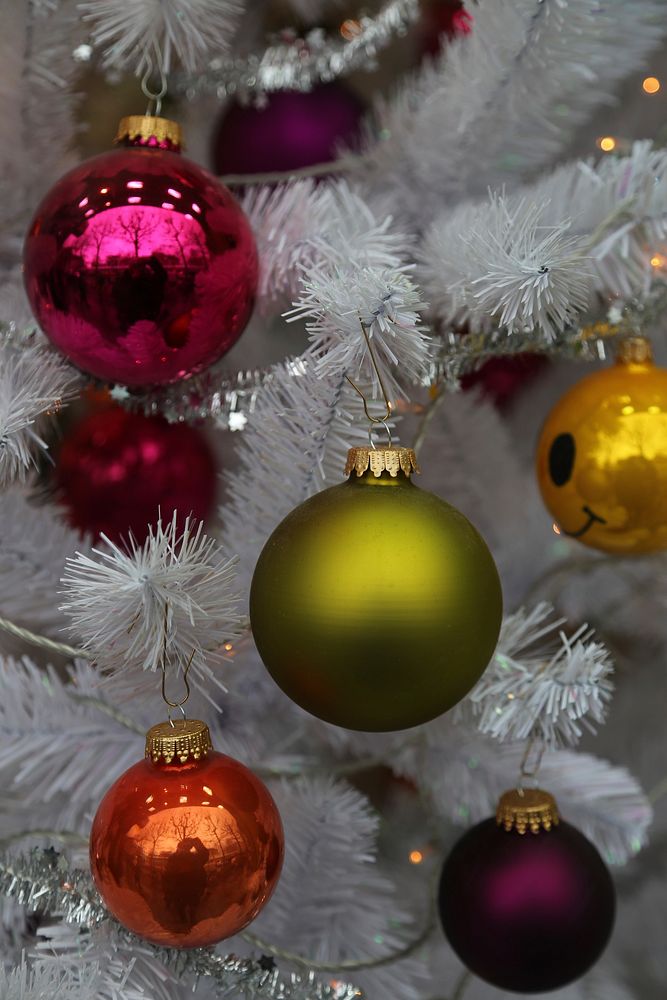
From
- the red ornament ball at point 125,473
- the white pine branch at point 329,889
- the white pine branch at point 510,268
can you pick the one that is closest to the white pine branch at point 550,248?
the white pine branch at point 510,268

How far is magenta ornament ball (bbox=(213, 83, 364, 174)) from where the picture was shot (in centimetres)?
60

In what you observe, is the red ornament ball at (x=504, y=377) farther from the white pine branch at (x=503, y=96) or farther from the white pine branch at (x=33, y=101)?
the white pine branch at (x=33, y=101)

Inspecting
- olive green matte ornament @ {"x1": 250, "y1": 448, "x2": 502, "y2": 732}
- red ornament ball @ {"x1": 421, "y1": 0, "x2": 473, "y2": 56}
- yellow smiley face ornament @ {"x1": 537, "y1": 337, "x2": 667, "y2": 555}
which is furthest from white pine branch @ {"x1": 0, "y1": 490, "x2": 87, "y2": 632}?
red ornament ball @ {"x1": 421, "y1": 0, "x2": 473, "y2": 56}

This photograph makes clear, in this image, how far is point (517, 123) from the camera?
1.72 ft

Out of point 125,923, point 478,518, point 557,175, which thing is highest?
point 557,175

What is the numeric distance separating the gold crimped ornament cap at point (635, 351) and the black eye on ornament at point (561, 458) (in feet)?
0.25

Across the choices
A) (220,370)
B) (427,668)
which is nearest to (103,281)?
(220,370)

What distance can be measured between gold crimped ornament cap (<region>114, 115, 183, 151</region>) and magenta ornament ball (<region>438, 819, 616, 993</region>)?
1.56ft

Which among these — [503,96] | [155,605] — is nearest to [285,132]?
[503,96]

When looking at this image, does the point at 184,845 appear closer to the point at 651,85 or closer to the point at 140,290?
the point at 140,290

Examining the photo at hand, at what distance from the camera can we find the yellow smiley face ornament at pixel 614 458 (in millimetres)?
489

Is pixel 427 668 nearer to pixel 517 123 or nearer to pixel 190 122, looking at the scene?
pixel 517 123

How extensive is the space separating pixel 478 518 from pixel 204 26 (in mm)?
455

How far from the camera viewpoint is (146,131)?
1.45 feet
